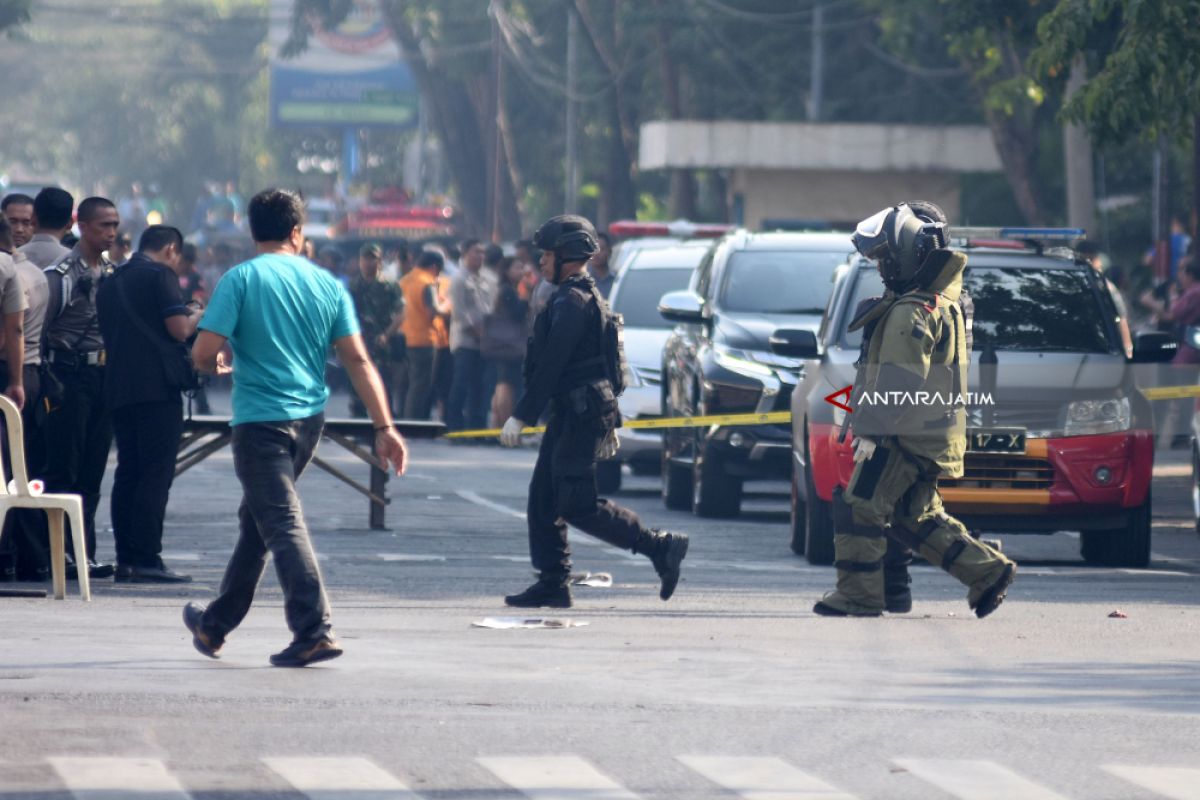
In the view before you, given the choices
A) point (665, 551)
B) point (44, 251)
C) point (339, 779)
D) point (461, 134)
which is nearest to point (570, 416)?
point (665, 551)

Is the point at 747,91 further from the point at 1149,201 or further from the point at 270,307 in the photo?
the point at 270,307

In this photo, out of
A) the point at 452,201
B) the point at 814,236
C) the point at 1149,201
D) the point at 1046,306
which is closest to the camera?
the point at 1046,306

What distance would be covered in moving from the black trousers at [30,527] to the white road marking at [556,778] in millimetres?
5227

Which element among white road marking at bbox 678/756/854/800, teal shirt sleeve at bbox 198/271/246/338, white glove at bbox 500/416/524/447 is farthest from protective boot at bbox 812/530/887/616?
Answer: white road marking at bbox 678/756/854/800

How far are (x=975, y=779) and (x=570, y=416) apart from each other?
427cm

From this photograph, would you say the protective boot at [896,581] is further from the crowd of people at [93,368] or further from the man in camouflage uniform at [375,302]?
the man in camouflage uniform at [375,302]

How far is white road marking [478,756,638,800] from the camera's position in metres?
7.09

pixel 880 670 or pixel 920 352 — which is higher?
pixel 920 352

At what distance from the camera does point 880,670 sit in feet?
31.3

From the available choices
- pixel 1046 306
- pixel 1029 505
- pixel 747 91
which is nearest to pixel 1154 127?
pixel 1046 306

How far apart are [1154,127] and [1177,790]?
476 inches

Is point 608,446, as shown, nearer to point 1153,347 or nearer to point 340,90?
point 1153,347

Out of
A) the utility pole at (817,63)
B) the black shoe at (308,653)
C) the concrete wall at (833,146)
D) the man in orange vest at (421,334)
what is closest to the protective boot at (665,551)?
the black shoe at (308,653)

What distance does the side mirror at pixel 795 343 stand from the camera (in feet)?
45.4
